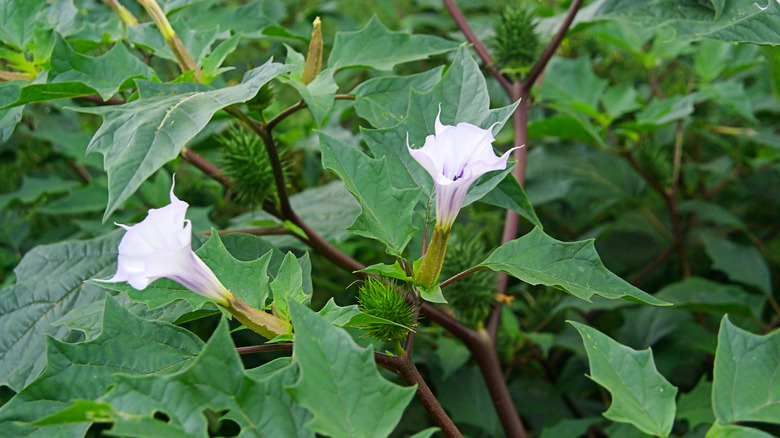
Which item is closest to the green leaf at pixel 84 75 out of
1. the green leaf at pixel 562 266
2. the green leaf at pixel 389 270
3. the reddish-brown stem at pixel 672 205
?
the green leaf at pixel 389 270

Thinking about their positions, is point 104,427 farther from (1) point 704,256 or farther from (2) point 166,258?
(1) point 704,256

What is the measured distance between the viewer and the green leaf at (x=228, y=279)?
2.29 ft

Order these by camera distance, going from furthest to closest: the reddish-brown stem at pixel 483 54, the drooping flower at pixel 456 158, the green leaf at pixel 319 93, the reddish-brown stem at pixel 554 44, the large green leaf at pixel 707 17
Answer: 1. the reddish-brown stem at pixel 483 54
2. the reddish-brown stem at pixel 554 44
3. the large green leaf at pixel 707 17
4. the green leaf at pixel 319 93
5. the drooping flower at pixel 456 158

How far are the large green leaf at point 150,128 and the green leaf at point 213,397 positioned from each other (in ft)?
0.64

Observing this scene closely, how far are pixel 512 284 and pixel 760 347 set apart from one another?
930 millimetres

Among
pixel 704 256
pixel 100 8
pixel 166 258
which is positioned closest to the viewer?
pixel 166 258

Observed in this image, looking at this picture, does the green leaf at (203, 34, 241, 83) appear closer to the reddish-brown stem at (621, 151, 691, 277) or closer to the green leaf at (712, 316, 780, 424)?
the green leaf at (712, 316, 780, 424)

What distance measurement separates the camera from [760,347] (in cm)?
65

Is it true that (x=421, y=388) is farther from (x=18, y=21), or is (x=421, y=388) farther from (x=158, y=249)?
(x=18, y=21)

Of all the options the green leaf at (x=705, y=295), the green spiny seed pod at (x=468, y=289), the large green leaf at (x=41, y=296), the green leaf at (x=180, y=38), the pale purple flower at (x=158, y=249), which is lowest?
the green leaf at (x=705, y=295)

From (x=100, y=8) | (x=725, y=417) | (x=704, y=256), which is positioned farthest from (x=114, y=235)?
(x=704, y=256)

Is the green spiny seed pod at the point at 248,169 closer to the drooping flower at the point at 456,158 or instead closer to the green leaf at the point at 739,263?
the drooping flower at the point at 456,158

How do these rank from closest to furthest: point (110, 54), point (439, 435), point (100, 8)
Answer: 1. point (110, 54)
2. point (439, 435)
3. point (100, 8)

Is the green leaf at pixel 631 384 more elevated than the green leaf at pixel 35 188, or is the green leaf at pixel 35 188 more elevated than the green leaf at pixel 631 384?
the green leaf at pixel 631 384
